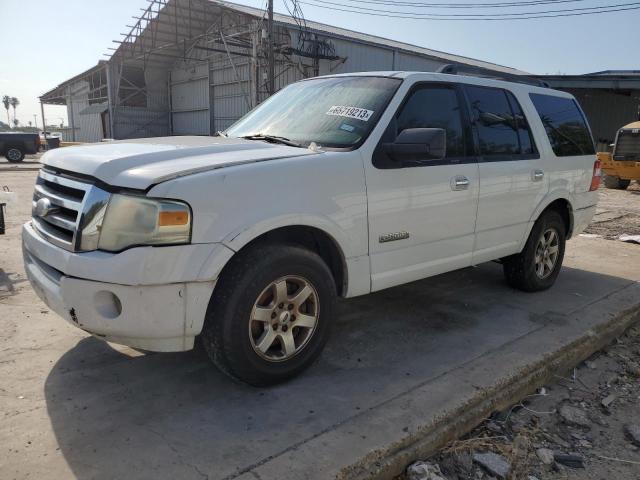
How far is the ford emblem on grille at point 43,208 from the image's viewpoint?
2941mm

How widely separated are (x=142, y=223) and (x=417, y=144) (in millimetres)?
1717

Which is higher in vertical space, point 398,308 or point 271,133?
point 271,133

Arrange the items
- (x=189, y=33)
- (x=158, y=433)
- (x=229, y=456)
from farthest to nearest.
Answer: (x=189, y=33) → (x=158, y=433) → (x=229, y=456)

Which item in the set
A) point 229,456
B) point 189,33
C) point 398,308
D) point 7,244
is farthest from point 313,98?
point 189,33

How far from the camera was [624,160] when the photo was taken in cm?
1518

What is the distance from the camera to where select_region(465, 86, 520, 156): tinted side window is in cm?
413

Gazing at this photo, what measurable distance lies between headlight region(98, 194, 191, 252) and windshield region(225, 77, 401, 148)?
1187 millimetres

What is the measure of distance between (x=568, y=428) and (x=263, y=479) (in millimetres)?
1948

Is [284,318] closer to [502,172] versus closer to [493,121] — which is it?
[502,172]

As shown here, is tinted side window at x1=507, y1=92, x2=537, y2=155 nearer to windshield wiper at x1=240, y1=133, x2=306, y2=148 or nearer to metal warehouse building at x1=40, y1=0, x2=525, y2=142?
windshield wiper at x1=240, y1=133, x2=306, y2=148

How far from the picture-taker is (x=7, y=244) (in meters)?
6.28

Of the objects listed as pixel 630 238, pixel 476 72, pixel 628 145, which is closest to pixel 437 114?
pixel 476 72

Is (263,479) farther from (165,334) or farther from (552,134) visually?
(552,134)

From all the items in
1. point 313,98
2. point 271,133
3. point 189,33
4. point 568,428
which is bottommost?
point 568,428
